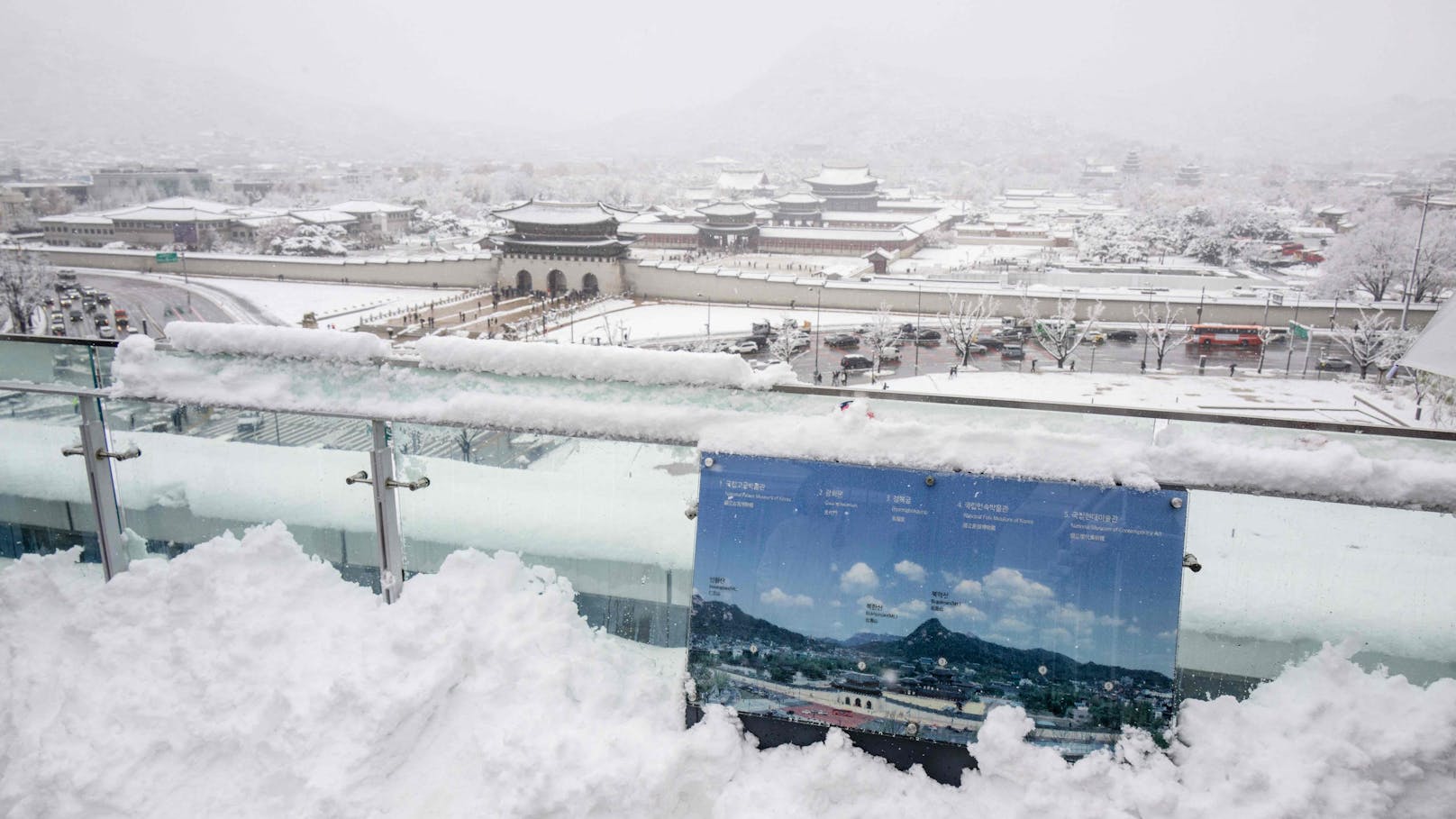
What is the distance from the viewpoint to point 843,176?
29.4 metres

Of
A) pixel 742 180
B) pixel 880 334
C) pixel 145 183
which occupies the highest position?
pixel 742 180

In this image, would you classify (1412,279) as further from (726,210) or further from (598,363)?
(598,363)

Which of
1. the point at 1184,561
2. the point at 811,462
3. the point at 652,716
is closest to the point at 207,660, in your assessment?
the point at 652,716

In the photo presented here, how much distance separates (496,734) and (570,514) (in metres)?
0.39

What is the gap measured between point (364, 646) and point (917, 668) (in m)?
0.85

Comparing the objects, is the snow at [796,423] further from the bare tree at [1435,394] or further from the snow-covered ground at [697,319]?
the snow-covered ground at [697,319]

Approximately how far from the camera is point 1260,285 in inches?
622

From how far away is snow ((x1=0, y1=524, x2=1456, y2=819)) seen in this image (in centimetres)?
113

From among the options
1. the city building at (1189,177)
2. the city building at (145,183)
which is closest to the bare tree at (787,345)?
the city building at (145,183)

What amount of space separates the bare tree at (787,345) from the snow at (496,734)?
30.9ft

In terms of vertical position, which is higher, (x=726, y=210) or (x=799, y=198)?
(x=799, y=198)

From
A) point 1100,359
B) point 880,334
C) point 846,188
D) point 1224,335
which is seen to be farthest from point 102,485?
point 846,188

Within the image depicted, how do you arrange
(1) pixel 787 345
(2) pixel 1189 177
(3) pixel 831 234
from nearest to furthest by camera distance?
(1) pixel 787 345 < (3) pixel 831 234 < (2) pixel 1189 177

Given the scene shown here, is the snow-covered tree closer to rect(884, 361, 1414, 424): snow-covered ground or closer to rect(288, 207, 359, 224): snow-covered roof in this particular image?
rect(884, 361, 1414, 424): snow-covered ground
